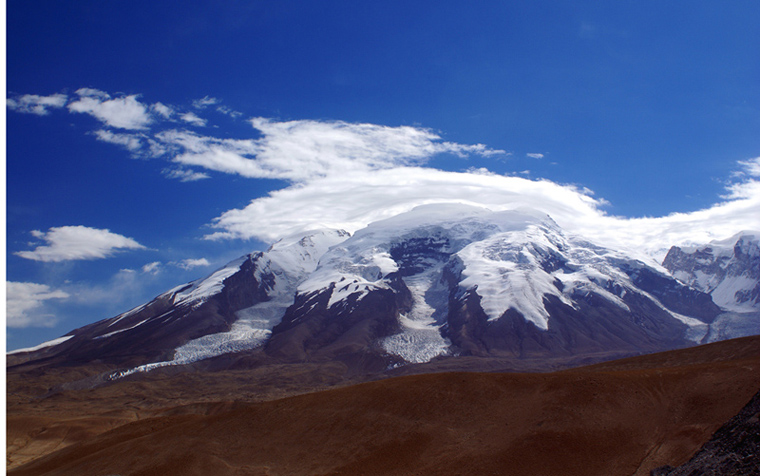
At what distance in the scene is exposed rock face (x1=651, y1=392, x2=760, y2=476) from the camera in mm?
26703

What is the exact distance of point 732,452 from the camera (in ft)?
94.0

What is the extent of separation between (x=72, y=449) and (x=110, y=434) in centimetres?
425

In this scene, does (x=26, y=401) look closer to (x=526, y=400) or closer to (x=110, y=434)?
(x=110, y=434)

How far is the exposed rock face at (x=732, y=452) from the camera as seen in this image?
26703mm

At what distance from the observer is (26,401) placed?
15100cm

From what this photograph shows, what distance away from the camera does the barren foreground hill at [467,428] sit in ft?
122

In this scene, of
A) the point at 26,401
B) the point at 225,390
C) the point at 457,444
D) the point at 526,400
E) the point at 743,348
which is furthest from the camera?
the point at 225,390

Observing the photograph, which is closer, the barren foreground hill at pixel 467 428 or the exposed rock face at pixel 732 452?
the exposed rock face at pixel 732 452

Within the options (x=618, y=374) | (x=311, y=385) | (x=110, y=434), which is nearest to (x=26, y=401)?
(x=311, y=385)

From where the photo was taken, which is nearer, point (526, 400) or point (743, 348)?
point (526, 400)

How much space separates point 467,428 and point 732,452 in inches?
735

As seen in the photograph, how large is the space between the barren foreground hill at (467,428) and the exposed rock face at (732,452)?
196cm

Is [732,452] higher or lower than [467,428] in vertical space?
lower

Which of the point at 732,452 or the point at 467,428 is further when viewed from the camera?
the point at 467,428
